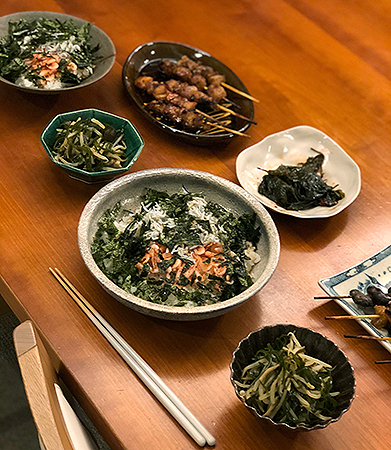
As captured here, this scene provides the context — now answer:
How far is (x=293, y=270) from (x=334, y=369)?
440 mm

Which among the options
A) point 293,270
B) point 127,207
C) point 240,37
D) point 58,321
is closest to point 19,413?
point 58,321

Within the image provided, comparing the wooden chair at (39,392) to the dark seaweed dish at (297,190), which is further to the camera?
the dark seaweed dish at (297,190)

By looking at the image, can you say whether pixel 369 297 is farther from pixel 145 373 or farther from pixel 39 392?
pixel 39 392

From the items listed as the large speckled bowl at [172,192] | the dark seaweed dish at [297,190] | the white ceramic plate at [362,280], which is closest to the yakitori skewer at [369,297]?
the white ceramic plate at [362,280]

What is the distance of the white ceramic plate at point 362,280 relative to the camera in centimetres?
157

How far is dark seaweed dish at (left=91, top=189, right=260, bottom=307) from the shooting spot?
58.0 inches

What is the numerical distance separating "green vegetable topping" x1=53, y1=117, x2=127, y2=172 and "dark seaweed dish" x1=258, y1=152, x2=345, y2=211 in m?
0.52

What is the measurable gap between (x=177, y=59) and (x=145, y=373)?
1.50m

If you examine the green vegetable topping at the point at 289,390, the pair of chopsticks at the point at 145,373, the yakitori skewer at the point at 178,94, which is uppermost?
the green vegetable topping at the point at 289,390

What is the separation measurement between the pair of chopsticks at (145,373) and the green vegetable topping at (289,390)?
15 centimetres

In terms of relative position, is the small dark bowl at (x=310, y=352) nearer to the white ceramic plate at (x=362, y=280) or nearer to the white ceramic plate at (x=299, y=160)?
the white ceramic plate at (x=362, y=280)

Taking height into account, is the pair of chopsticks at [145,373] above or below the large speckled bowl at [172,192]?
below

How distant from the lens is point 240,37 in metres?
2.62

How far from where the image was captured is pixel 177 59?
237cm
